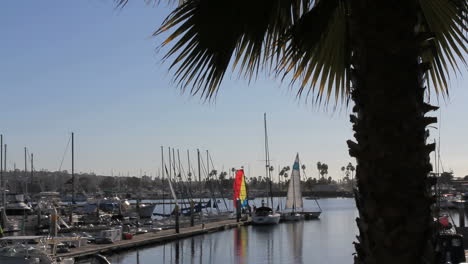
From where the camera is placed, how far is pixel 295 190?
76.2m

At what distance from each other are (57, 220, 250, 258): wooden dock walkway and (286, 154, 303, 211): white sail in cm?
1460

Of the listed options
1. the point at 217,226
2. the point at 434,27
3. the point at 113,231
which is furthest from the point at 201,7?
the point at 217,226

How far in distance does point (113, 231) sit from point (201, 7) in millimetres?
40157

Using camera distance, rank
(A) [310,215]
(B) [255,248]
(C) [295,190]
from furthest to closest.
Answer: (C) [295,190] → (A) [310,215] → (B) [255,248]

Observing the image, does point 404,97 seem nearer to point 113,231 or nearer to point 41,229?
point 113,231

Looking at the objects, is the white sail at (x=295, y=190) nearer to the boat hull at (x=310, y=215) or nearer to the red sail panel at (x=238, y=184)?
the boat hull at (x=310, y=215)

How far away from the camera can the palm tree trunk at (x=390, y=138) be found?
11.8 feet

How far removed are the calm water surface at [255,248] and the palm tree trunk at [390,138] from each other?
115ft

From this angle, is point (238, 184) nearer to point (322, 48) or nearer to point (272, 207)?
point (272, 207)

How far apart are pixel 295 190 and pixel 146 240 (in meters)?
34.6

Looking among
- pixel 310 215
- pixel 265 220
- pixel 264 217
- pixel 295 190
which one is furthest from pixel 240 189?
pixel 310 215

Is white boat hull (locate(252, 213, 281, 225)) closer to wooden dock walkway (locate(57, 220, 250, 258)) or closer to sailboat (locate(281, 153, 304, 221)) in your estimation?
wooden dock walkway (locate(57, 220, 250, 258))

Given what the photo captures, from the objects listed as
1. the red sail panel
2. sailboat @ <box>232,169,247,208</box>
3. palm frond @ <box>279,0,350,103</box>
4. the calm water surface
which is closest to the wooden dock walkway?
the calm water surface

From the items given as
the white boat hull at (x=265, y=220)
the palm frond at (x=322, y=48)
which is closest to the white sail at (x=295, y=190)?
the white boat hull at (x=265, y=220)
